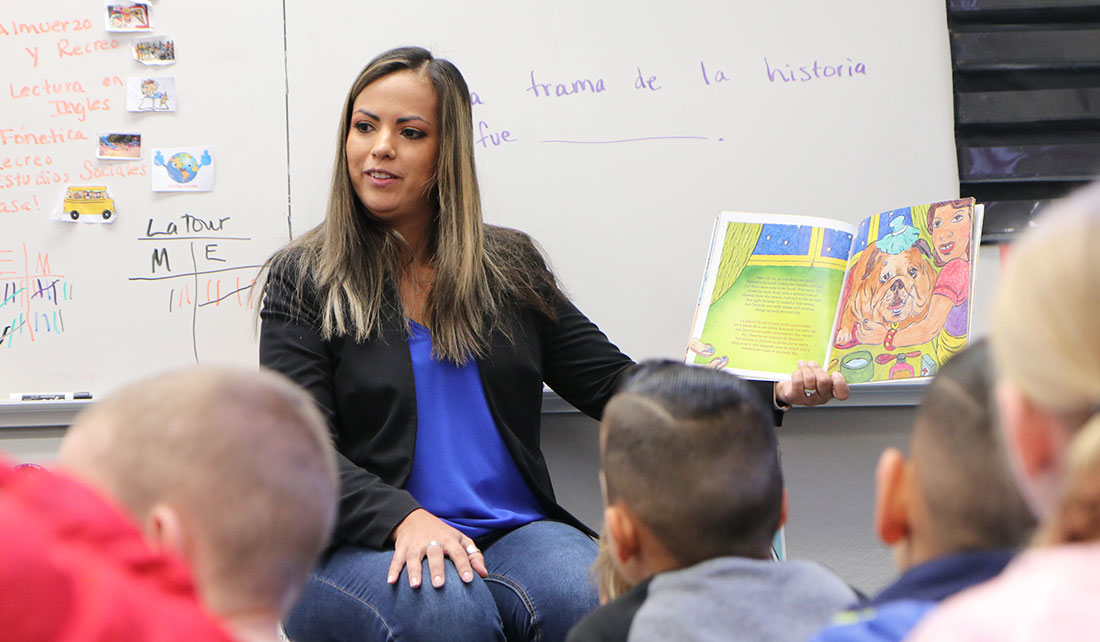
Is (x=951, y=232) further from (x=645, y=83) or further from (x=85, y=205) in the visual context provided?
(x=85, y=205)

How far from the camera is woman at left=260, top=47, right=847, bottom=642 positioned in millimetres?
1533

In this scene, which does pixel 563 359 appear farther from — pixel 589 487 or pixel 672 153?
pixel 672 153

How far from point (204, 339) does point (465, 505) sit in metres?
0.74

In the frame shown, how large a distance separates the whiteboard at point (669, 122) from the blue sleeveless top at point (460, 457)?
453mm

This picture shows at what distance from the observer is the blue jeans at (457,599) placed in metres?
1.46

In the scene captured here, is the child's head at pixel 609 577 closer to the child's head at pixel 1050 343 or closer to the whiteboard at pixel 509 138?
the child's head at pixel 1050 343

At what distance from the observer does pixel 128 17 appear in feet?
6.87

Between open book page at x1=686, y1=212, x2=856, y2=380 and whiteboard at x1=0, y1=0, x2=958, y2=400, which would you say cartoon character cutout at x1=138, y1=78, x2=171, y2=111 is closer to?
whiteboard at x1=0, y1=0, x2=958, y2=400

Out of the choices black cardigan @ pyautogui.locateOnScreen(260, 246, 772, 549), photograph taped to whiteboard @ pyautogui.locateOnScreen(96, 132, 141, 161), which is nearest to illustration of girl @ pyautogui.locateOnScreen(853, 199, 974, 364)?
black cardigan @ pyautogui.locateOnScreen(260, 246, 772, 549)

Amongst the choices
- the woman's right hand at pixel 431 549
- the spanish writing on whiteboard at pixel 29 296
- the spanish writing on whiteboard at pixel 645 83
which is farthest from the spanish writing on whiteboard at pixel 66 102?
the woman's right hand at pixel 431 549

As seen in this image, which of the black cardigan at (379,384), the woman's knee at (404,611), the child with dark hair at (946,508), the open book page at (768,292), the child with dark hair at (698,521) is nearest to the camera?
the child with dark hair at (946,508)

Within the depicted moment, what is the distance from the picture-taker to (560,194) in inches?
84.0

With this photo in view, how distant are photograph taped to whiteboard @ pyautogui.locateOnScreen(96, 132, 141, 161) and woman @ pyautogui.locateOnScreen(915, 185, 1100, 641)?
1878 mm

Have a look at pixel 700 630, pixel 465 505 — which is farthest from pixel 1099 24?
pixel 700 630
